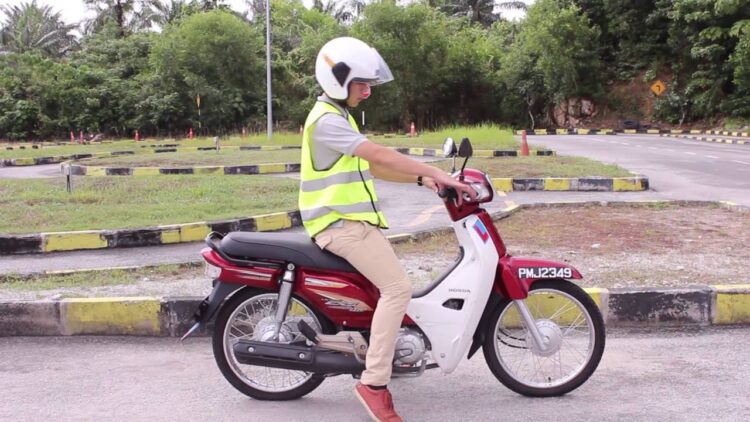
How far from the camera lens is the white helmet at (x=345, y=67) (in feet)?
10.7

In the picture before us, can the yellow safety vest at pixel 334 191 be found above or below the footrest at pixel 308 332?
above

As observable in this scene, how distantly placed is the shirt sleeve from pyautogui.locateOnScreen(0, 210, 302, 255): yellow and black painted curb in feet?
15.5

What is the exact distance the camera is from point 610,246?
267 inches

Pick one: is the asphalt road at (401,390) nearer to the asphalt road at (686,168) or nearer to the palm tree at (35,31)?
the asphalt road at (686,168)

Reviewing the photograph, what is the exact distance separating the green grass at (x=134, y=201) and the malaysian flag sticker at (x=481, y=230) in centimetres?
520

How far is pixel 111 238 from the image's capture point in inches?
292

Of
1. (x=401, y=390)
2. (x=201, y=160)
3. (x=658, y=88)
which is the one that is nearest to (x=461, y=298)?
(x=401, y=390)

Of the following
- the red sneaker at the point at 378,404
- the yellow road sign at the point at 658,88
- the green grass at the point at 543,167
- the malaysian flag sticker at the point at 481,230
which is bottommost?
the red sneaker at the point at 378,404

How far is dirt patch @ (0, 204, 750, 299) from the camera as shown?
17.7ft

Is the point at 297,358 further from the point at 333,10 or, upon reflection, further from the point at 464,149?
the point at 333,10

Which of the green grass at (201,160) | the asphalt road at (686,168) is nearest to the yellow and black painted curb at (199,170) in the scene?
the green grass at (201,160)

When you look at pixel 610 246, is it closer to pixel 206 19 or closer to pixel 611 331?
pixel 611 331

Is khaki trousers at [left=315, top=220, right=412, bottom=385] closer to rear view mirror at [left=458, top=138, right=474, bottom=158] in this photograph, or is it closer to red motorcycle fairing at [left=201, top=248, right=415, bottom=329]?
red motorcycle fairing at [left=201, top=248, right=415, bottom=329]

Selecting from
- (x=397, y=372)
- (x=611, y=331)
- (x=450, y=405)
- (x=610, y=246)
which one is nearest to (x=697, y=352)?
(x=611, y=331)
